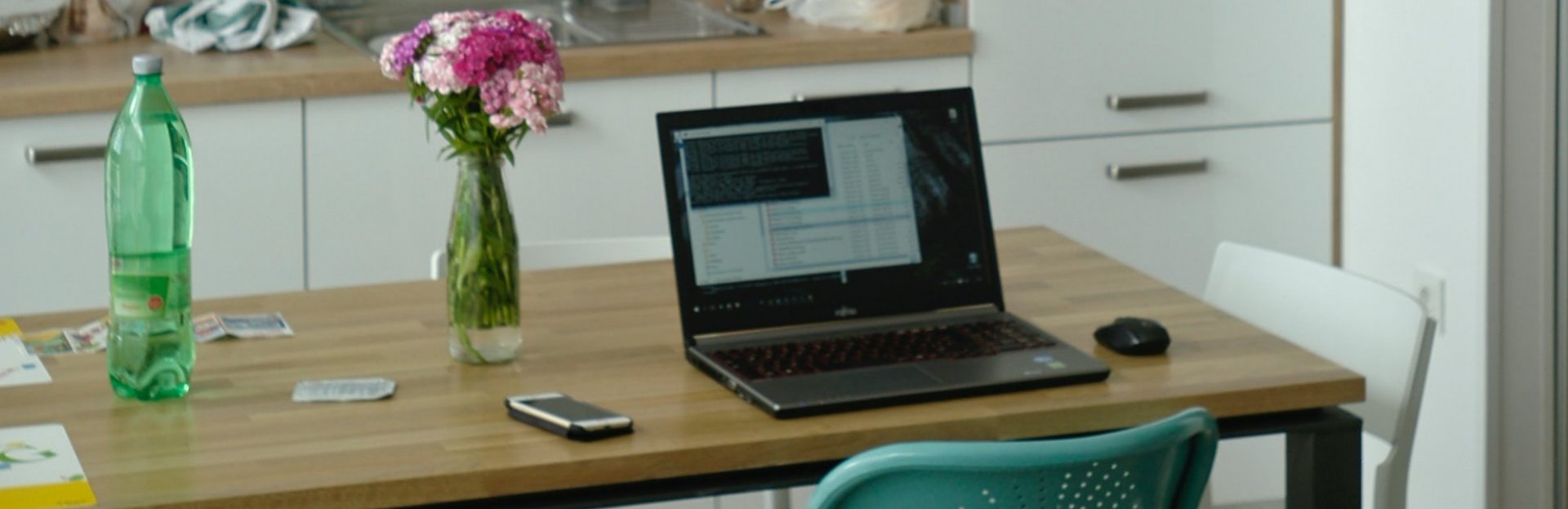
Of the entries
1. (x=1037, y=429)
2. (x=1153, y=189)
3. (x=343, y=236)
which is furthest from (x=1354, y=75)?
(x=1037, y=429)

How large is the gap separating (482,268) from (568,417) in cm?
26

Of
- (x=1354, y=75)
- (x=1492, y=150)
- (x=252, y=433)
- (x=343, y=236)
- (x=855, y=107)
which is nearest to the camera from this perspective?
(x=252, y=433)

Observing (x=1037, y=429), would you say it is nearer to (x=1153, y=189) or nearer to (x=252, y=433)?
(x=252, y=433)

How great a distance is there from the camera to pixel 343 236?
338cm

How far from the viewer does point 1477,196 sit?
126 inches

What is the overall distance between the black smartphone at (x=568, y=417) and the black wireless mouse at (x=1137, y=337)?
51cm

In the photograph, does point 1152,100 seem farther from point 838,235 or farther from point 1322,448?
point 1322,448

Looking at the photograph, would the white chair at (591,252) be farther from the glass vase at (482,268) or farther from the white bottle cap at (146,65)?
the white bottle cap at (146,65)

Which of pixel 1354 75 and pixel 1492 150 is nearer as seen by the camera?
pixel 1492 150

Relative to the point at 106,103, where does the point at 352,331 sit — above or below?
below

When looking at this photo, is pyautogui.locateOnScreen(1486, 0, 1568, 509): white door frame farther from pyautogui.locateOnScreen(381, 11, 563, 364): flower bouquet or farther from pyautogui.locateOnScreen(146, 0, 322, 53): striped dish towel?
pyautogui.locateOnScreen(146, 0, 322, 53): striped dish towel

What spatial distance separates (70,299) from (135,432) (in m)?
1.60

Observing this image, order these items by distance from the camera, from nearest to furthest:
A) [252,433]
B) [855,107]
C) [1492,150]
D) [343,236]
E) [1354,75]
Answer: [252,433] → [855,107] → [1492,150] → [343,236] → [1354,75]

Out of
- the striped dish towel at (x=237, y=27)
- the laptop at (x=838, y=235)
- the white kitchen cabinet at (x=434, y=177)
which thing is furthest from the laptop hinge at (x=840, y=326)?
the striped dish towel at (x=237, y=27)
